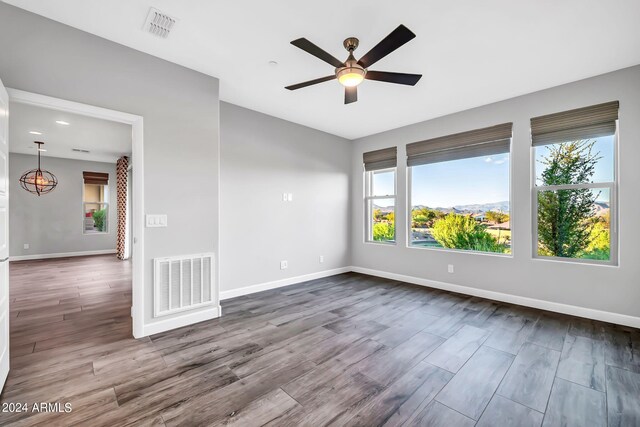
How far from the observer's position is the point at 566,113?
3.31 meters

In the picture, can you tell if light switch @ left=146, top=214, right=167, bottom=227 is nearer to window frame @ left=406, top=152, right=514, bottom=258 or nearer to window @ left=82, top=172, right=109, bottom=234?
window frame @ left=406, top=152, right=514, bottom=258

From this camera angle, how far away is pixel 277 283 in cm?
447

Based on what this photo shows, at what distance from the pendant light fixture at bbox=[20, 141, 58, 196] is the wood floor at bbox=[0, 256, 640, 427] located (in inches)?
196

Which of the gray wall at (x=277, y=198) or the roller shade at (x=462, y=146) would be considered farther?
the gray wall at (x=277, y=198)

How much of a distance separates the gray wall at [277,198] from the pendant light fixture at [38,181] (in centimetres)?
639

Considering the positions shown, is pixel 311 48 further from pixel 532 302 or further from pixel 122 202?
pixel 122 202

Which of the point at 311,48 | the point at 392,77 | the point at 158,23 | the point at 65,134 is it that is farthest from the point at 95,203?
the point at 392,77

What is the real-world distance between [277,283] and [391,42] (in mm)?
3662

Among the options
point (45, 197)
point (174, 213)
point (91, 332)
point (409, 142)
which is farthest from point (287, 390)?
point (45, 197)

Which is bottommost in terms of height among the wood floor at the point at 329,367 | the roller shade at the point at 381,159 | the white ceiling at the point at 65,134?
the wood floor at the point at 329,367

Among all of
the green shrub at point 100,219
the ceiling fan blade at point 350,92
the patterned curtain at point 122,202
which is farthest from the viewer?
the green shrub at point 100,219

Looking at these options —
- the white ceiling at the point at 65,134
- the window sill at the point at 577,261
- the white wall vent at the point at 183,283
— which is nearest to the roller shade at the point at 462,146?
the window sill at the point at 577,261

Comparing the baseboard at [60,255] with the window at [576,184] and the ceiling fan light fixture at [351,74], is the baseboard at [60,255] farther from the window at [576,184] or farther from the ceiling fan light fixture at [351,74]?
the window at [576,184]

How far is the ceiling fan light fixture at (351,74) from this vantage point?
90.0 inches
